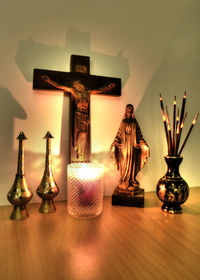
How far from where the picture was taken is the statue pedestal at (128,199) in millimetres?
893

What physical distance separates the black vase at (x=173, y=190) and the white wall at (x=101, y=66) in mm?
239

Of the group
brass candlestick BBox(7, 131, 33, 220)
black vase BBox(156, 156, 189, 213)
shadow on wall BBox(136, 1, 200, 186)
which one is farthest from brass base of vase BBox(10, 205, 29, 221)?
shadow on wall BBox(136, 1, 200, 186)

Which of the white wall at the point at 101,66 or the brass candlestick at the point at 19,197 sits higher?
the white wall at the point at 101,66

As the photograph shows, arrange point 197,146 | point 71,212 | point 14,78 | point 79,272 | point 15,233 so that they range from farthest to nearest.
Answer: point 197,146, point 14,78, point 71,212, point 15,233, point 79,272

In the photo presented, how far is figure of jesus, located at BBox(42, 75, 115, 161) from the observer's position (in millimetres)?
959

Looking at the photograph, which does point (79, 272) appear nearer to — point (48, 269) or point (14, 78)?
point (48, 269)

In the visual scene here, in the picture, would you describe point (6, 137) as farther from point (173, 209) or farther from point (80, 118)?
point (173, 209)

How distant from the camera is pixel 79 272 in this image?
0.48 meters

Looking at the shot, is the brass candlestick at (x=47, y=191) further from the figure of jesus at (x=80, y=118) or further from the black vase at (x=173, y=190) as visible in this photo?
the black vase at (x=173, y=190)

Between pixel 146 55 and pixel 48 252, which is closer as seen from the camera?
pixel 48 252

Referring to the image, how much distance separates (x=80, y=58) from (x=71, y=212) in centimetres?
61

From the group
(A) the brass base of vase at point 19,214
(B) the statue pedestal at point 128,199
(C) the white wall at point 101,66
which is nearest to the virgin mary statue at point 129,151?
(B) the statue pedestal at point 128,199

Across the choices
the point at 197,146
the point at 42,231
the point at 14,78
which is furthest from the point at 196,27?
the point at 42,231

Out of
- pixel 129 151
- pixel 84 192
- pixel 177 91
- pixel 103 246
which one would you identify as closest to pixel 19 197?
pixel 84 192
